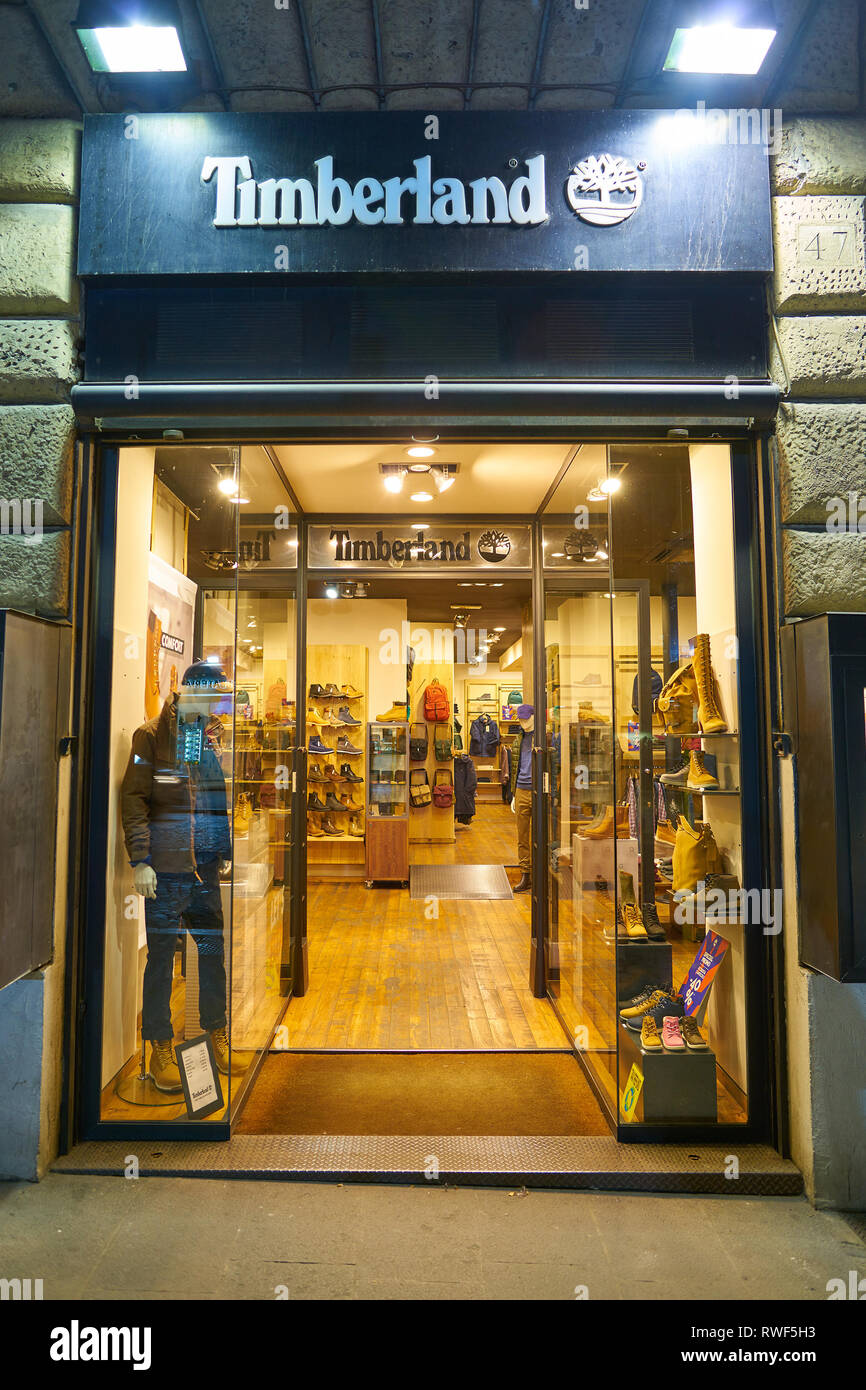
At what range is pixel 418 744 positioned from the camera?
364 inches

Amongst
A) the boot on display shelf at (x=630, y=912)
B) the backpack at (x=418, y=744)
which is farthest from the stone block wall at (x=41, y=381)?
the backpack at (x=418, y=744)

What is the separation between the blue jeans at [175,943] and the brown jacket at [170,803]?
85 millimetres

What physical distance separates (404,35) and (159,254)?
3.80 feet

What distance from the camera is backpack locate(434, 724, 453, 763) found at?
9695 millimetres

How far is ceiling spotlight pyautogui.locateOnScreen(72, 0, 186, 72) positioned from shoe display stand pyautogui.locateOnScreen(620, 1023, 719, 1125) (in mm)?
3959

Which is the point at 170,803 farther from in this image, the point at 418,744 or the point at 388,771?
the point at 418,744

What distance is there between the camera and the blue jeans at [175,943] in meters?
2.88

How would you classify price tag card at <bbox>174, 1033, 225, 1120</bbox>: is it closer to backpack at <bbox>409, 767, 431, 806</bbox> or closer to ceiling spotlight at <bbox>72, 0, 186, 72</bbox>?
ceiling spotlight at <bbox>72, 0, 186, 72</bbox>

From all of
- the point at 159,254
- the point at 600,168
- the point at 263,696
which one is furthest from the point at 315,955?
the point at 600,168

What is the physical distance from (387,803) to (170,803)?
15.3ft

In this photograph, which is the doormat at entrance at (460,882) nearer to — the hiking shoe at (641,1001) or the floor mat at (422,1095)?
the floor mat at (422,1095)

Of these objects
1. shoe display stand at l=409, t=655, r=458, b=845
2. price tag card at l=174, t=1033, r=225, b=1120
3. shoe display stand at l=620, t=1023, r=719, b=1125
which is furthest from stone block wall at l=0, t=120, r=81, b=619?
shoe display stand at l=409, t=655, r=458, b=845

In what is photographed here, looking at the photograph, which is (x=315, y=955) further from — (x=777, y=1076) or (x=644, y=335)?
(x=644, y=335)

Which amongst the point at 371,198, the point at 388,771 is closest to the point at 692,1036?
the point at 371,198
